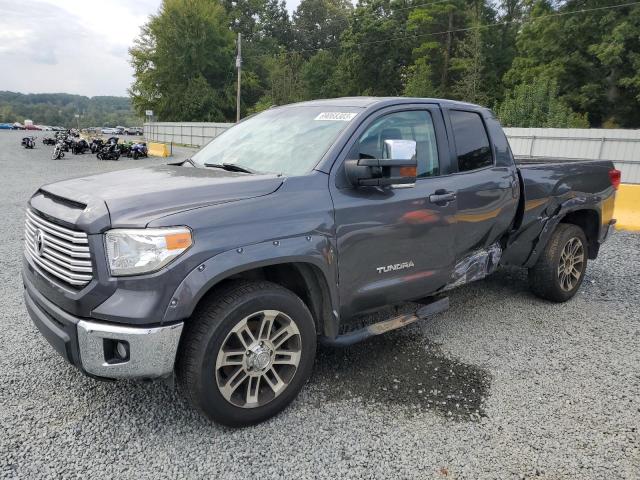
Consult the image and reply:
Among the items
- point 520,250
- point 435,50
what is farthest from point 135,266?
point 435,50

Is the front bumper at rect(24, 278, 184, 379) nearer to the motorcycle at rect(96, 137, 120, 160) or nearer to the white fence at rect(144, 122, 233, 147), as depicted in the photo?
the motorcycle at rect(96, 137, 120, 160)

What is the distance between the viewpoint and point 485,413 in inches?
121

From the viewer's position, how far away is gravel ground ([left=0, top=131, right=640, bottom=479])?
2551 mm

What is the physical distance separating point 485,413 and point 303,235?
161cm

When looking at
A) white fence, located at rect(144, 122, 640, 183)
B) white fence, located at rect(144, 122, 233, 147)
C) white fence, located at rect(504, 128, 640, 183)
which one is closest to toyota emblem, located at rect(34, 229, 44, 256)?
white fence, located at rect(144, 122, 640, 183)

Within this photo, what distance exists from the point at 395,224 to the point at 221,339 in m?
1.40

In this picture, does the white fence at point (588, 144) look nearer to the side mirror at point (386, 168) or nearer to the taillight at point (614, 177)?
the taillight at point (614, 177)

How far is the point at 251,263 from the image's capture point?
264 cm

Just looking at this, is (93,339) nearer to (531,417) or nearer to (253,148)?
(253,148)

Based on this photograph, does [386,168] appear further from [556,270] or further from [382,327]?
[556,270]

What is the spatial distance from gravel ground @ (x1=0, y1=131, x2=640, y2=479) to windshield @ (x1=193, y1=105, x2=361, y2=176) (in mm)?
1526

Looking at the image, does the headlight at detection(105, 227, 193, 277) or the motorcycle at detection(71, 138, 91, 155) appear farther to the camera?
the motorcycle at detection(71, 138, 91, 155)

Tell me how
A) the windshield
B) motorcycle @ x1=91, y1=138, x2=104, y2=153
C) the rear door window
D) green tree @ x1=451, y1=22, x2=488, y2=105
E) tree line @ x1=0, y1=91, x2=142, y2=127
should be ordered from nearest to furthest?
the windshield → the rear door window → motorcycle @ x1=91, y1=138, x2=104, y2=153 → green tree @ x1=451, y1=22, x2=488, y2=105 → tree line @ x1=0, y1=91, x2=142, y2=127

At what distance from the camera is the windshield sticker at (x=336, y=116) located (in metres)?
3.38
